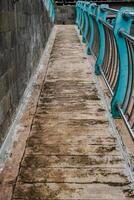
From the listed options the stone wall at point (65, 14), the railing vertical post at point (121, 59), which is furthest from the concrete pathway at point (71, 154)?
the stone wall at point (65, 14)

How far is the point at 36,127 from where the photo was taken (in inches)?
199

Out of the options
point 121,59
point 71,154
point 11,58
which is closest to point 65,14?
point 121,59

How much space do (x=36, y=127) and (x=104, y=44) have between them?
369 cm

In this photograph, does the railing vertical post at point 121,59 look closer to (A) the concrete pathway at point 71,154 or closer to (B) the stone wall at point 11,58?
(A) the concrete pathway at point 71,154

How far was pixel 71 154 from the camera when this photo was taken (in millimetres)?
4219

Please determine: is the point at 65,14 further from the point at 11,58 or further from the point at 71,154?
the point at 71,154

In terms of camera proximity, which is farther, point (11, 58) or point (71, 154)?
point (11, 58)

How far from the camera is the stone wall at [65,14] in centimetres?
2855

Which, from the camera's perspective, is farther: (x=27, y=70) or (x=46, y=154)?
(x=27, y=70)

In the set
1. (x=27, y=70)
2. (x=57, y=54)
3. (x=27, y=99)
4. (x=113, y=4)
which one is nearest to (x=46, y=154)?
(x=27, y=99)

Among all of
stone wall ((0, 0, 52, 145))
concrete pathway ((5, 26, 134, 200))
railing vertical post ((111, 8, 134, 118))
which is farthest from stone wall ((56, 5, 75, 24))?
railing vertical post ((111, 8, 134, 118))

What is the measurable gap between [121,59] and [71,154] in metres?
1.60

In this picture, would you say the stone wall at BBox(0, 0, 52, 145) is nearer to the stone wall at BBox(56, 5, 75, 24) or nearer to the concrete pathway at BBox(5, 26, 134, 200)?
the concrete pathway at BBox(5, 26, 134, 200)

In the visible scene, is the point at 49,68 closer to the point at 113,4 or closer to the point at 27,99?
the point at 27,99
